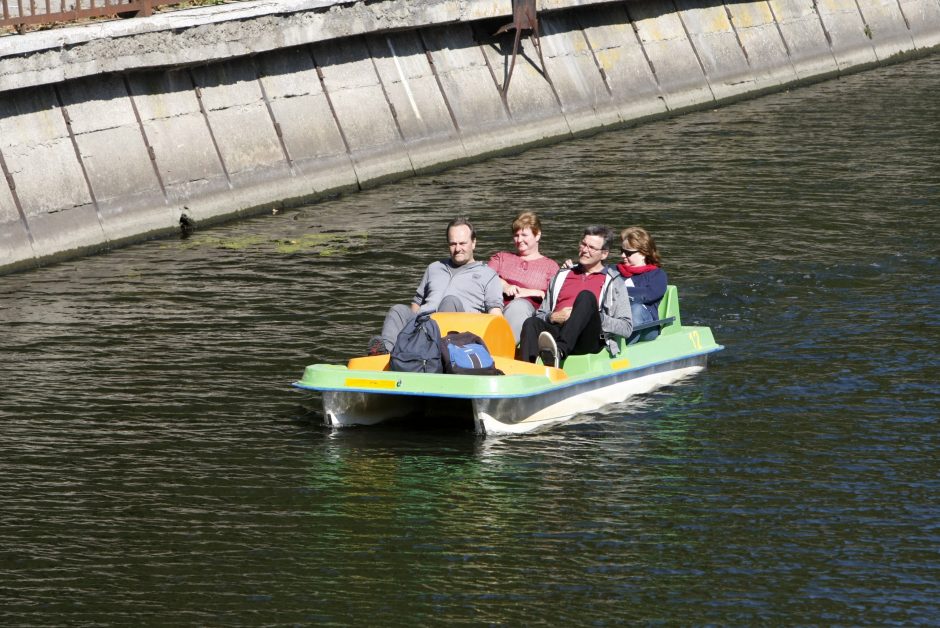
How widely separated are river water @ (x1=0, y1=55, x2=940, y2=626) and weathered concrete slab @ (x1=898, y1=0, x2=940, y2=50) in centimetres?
1595

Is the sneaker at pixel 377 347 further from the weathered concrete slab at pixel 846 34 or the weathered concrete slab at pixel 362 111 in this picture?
the weathered concrete slab at pixel 846 34

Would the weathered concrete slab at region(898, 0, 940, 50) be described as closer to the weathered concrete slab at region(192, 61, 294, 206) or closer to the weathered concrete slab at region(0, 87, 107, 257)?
the weathered concrete slab at region(192, 61, 294, 206)

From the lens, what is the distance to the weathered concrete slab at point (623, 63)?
26.7m

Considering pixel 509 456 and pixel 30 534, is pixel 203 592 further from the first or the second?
pixel 509 456

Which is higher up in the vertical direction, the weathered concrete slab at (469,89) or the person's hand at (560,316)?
the weathered concrete slab at (469,89)

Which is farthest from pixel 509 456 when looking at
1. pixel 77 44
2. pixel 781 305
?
pixel 77 44

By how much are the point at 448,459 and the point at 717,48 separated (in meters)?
20.0

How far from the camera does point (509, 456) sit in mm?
10562

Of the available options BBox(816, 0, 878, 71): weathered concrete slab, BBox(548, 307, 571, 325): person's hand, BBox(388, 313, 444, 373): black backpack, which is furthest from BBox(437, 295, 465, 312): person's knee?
BBox(816, 0, 878, 71): weathered concrete slab

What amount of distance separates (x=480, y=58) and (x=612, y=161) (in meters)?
2.96

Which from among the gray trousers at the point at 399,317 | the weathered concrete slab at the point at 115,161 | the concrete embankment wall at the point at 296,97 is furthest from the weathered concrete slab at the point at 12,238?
the gray trousers at the point at 399,317

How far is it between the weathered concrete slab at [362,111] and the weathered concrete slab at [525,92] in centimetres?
262

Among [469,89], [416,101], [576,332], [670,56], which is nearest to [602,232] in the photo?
[576,332]

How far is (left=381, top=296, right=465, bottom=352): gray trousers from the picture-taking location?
1149 centimetres
